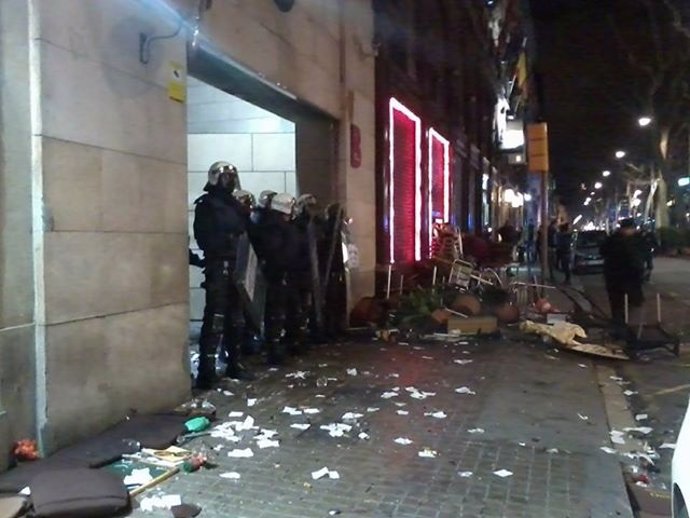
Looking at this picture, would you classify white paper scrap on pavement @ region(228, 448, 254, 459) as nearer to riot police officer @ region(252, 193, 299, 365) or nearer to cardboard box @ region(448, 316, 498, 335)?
riot police officer @ region(252, 193, 299, 365)

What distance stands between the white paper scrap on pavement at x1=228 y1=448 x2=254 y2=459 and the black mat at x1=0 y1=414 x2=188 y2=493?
489 millimetres

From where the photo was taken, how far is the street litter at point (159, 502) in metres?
4.75

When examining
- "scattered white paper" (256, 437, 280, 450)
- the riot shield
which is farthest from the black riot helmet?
"scattered white paper" (256, 437, 280, 450)

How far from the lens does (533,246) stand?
98.1 ft

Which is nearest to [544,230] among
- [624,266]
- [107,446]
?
[624,266]

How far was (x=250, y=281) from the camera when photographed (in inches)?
351

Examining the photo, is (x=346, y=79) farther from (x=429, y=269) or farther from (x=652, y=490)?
(x=652, y=490)

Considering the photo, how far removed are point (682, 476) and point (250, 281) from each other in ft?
20.3

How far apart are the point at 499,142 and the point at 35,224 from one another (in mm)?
29654

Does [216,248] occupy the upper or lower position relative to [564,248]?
upper

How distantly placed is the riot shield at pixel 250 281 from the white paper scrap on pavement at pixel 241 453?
8.58 ft

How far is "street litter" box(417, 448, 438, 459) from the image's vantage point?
230 inches

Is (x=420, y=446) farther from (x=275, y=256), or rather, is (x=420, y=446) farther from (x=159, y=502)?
(x=275, y=256)

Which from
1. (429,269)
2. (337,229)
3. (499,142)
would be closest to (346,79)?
(337,229)
